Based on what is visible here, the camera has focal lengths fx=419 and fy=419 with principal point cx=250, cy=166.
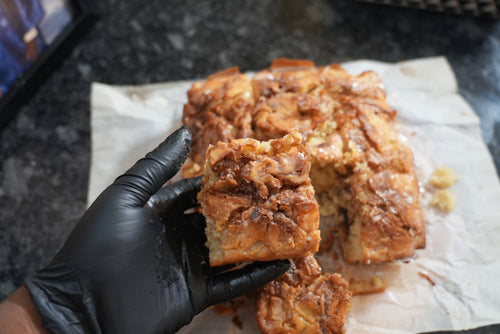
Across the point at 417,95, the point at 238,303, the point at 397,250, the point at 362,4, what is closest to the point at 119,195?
the point at 238,303

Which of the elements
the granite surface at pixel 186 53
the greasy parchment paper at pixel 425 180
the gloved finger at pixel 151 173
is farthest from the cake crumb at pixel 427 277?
the gloved finger at pixel 151 173

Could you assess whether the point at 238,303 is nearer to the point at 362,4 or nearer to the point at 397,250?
the point at 397,250

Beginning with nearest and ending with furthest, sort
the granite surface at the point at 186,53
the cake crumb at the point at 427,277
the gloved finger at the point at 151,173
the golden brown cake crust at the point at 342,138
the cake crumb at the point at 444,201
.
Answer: the gloved finger at the point at 151,173, the golden brown cake crust at the point at 342,138, the cake crumb at the point at 427,277, the cake crumb at the point at 444,201, the granite surface at the point at 186,53

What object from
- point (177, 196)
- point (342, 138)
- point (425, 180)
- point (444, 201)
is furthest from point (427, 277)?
point (177, 196)

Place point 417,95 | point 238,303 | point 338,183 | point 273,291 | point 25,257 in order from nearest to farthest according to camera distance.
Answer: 1. point 273,291
2. point 238,303
3. point 338,183
4. point 25,257
5. point 417,95

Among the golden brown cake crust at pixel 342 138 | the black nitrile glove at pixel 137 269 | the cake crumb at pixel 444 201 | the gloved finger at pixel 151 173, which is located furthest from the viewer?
the cake crumb at pixel 444 201

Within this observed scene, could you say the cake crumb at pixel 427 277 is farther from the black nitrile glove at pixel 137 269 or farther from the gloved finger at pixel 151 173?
the gloved finger at pixel 151 173

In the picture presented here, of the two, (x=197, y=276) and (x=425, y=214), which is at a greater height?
(x=197, y=276)
